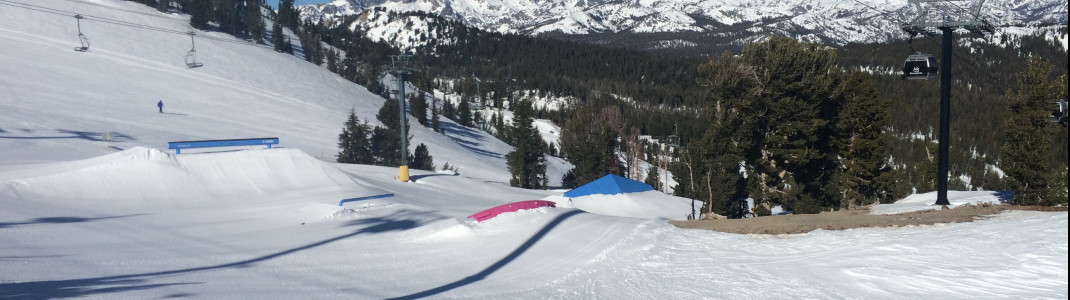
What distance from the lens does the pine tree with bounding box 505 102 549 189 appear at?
2117 inches

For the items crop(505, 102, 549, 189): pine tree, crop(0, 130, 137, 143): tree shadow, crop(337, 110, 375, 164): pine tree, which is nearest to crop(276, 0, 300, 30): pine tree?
crop(337, 110, 375, 164): pine tree

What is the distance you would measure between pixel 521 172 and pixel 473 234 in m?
39.7

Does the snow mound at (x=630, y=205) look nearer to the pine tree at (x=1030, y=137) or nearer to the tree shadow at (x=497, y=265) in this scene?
the pine tree at (x=1030, y=137)

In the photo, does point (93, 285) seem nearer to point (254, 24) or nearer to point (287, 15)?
point (254, 24)

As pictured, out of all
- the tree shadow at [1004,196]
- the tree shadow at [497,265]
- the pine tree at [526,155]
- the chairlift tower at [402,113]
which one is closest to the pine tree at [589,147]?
the pine tree at [526,155]

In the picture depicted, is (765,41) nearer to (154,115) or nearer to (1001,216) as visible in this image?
(1001,216)

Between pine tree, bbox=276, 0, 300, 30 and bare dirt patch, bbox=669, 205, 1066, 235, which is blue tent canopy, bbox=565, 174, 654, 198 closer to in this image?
bare dirt patch, bbox=669, 205, 1066, 235

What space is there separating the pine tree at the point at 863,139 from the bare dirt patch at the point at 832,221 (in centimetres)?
1760

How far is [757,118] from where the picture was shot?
102ft

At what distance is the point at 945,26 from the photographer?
875 inches

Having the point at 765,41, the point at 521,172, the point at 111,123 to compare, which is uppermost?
the point at 765,41

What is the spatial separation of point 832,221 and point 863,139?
21409 mm

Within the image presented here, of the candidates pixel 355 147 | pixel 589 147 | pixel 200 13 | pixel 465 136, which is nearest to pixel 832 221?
pixel 355 147

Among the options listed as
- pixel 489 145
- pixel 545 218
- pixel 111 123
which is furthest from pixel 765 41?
pixel 489 145
